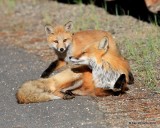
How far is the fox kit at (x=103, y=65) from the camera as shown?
7.83m

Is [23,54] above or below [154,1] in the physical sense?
below

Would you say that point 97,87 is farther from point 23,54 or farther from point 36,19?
point 36,19

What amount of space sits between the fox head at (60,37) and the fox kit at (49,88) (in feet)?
3.13

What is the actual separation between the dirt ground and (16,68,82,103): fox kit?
1.48 ft

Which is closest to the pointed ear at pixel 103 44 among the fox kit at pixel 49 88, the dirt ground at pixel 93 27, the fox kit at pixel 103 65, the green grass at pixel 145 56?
the fox kit at pixel 103 65

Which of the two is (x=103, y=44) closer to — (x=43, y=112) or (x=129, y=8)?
(x=43, y=112)

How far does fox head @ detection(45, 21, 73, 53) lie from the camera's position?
29.2ft

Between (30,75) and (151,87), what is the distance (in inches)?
80.7

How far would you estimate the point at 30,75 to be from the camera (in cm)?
915

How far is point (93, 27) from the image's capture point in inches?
460

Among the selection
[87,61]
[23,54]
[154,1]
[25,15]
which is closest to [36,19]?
[25,15]

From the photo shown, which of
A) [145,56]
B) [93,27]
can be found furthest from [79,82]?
[93,27]

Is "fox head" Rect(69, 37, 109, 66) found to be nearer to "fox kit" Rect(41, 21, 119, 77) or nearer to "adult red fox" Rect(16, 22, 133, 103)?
"adult red fox" Rect(16, 22, 133, 103)

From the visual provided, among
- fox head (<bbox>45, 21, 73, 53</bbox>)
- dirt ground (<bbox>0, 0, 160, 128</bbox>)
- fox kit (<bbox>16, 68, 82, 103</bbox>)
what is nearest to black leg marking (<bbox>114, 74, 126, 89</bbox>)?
dirt ground (<bbox>0, 0, 160, 128</bbox>)
